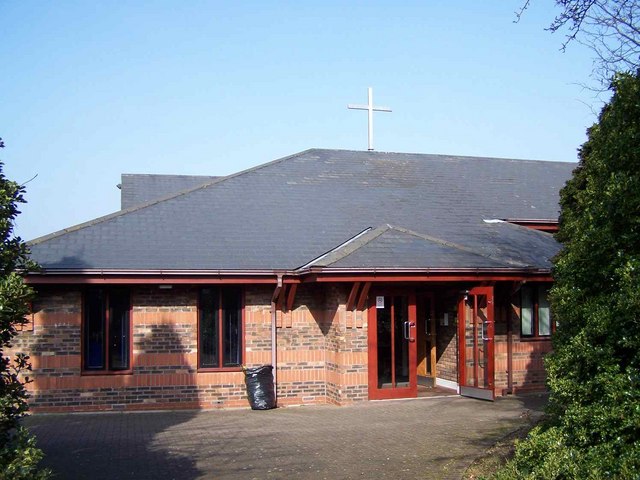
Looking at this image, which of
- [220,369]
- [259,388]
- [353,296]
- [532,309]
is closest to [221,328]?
[220,369]

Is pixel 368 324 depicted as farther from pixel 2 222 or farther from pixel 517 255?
pixel 2 222

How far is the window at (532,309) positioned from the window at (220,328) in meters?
6.58

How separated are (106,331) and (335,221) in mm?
5696

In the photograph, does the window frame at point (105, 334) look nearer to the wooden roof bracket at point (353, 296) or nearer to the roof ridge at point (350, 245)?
the roof ridge at point (350, 245)

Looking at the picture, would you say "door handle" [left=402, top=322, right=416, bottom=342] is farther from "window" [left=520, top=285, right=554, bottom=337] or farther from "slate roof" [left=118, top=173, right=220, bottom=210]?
"slate roof" [left=118, top=173, right=220, bottom=210]

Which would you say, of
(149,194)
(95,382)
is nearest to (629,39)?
(95,382)

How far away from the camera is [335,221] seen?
17359 millimetres

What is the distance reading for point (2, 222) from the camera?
6.27m

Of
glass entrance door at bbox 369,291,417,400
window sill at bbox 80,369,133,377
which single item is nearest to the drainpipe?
glass entrance door at bbox 369,291,417,400

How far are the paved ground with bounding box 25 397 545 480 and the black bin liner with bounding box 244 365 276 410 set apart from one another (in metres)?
0.35

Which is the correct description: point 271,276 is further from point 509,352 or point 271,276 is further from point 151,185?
point 151,185

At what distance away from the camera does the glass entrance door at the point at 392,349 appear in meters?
15.2

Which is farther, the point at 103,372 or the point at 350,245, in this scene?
the point at 350,245

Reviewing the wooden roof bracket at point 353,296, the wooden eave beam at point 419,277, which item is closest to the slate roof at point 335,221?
the wooden eave beam at point 419,277
